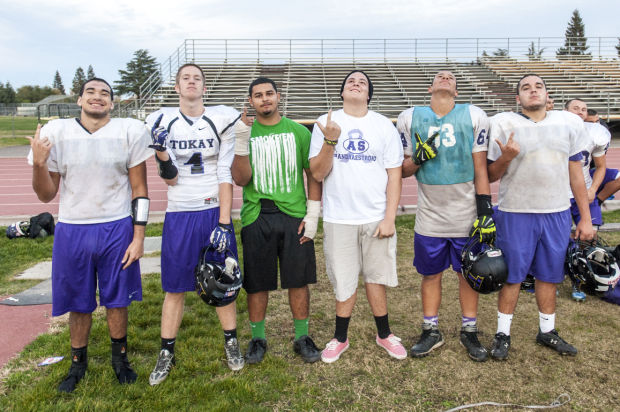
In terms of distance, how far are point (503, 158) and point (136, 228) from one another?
2.62m

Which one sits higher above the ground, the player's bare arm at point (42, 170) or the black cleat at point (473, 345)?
the player's bare arm at point (42, 170)

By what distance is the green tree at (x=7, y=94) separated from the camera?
72.0 meters

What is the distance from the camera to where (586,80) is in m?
26.2

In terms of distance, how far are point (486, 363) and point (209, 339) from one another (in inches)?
84.9

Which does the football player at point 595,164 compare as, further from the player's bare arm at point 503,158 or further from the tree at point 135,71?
the tree at point 135,71

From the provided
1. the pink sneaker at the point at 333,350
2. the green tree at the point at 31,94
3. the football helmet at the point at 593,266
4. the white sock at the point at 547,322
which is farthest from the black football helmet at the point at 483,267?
the green tree at the point at 31,94

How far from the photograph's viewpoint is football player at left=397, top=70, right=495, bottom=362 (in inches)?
133

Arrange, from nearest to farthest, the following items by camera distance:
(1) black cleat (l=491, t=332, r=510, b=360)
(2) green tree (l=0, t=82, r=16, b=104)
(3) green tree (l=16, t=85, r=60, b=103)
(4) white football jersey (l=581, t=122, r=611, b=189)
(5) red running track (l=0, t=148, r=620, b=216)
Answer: (1) black cleat (l=491, t=332, r=510, b=360), (4) white football jersey (l=581, t=122, r=611, b=189), (5) red running track (l=0, t=148, r=620, b=216), (2) green tree (l=0, t=82, r=16, b=104), (3) green tree (l=16, t=85, r=60, b=103)

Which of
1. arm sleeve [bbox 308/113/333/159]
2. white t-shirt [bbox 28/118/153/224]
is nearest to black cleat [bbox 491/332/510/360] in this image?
arm sleeve [bbox 308/113/333/159]

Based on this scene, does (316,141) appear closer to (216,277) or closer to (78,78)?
(216,277)

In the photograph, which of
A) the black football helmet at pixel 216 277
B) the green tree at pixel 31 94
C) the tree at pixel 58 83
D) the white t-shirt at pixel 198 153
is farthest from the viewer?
the tree at pixel 58 83

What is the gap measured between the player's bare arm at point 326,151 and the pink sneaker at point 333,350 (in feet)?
4.17

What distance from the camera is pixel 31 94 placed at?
276 ft

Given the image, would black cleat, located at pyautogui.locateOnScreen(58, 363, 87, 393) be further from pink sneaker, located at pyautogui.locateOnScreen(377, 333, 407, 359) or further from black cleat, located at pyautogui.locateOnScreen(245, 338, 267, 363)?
pink sneaker, located at pyautogui.locateOnScreen(377, 333, 407, 359)
